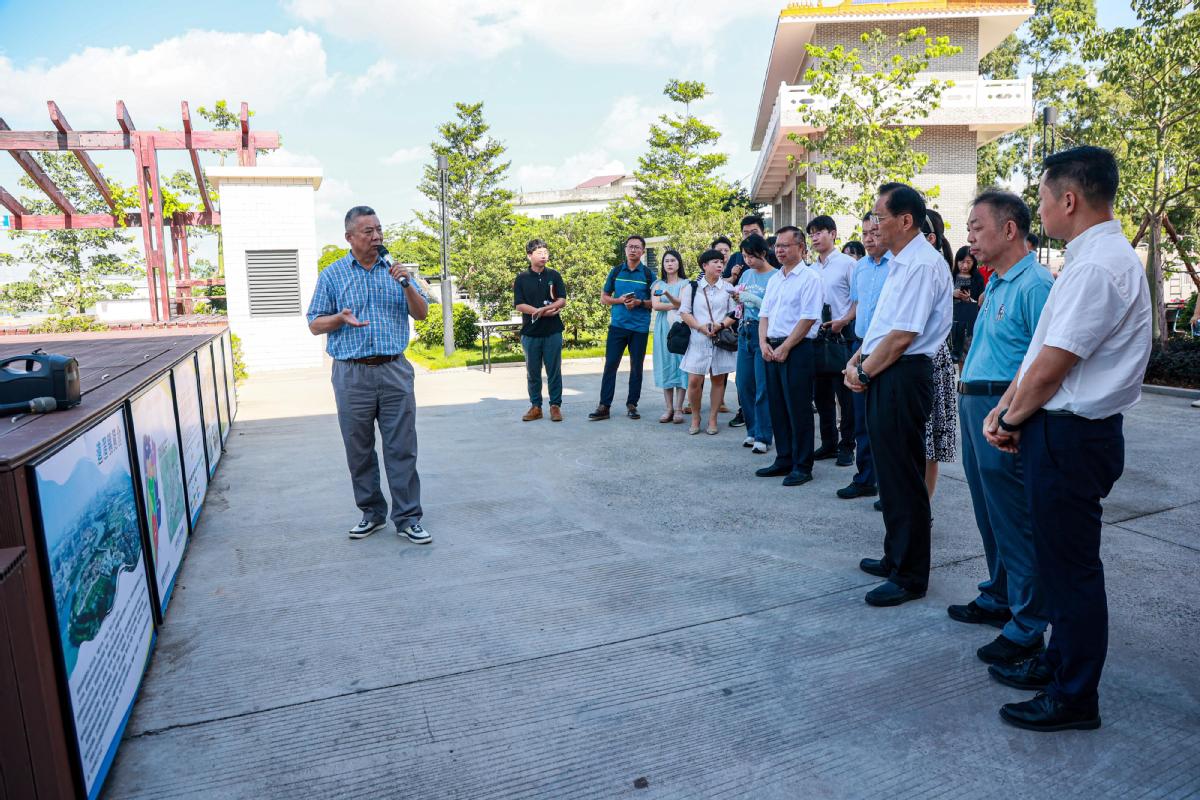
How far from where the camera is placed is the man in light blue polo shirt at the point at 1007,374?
3.01 m

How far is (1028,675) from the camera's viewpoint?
9.37 ft

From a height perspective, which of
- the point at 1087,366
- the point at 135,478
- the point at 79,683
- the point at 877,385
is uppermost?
the point at 1087,366

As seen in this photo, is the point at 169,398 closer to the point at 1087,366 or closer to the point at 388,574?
the point at 388,574

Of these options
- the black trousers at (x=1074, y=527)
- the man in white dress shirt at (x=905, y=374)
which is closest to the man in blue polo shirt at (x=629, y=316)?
the man in white dress shirt at (x=905, y=374)

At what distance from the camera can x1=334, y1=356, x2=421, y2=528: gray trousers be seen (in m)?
4.63

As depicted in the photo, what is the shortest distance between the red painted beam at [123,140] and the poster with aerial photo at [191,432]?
973cm

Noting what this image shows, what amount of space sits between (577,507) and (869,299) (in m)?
2.42

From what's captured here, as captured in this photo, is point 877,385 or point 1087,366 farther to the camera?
point 877,385

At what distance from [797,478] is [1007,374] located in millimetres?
2767

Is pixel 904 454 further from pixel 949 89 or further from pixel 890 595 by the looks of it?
pixel 949 89

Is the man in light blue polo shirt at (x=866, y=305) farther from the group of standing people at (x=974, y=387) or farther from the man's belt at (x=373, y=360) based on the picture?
the man's belt at (x=373, y=360)

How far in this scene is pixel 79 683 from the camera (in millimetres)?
2201

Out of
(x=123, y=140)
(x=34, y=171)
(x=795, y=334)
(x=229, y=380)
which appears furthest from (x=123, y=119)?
(x=795, y=334)

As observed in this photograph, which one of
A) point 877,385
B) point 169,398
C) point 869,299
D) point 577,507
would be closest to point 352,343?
point 169,398
